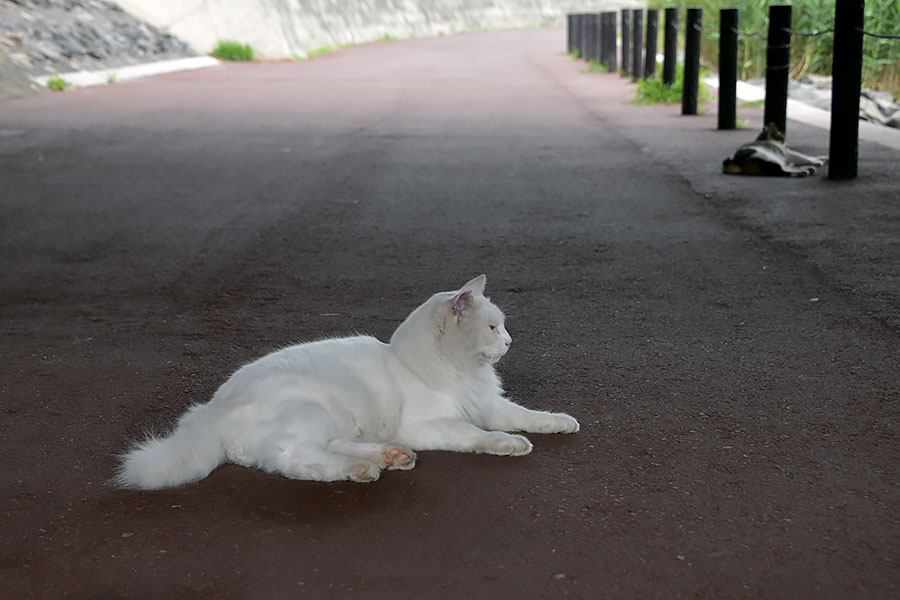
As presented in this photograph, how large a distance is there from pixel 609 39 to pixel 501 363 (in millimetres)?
18904

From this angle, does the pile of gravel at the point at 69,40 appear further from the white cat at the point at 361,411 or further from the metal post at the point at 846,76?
the white cat at the point at 361,411

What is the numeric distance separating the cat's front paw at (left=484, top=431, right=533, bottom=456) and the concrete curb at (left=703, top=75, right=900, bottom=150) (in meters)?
8.05

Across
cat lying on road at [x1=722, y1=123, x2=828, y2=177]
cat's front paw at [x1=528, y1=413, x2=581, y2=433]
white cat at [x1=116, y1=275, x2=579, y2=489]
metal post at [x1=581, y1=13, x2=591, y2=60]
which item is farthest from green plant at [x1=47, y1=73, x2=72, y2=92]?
cat's front paw at [x1=528, y1=413, x2=581, y2=433]

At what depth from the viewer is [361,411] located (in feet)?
11.7

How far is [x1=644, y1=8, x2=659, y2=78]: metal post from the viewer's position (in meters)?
17.2

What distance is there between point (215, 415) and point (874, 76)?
1637 centimetres

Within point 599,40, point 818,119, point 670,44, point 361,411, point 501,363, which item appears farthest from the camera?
point 599,40

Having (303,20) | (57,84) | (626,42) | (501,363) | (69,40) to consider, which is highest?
(303,20)

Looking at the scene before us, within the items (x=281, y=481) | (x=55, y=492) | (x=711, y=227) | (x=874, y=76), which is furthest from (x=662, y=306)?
(x=874, y=76)

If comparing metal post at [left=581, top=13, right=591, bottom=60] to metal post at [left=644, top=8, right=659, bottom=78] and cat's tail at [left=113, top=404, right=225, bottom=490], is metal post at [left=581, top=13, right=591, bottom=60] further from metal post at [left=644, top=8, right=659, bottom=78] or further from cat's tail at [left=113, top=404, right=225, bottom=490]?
cat's tail at [left=113, top=404, right=225, bottom=490]

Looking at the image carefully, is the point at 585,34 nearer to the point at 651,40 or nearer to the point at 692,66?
the point at 651,40

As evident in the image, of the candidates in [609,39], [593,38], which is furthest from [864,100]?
[593,38]

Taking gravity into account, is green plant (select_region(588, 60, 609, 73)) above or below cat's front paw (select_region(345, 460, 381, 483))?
above

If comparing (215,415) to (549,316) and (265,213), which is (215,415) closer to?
(549,316)
